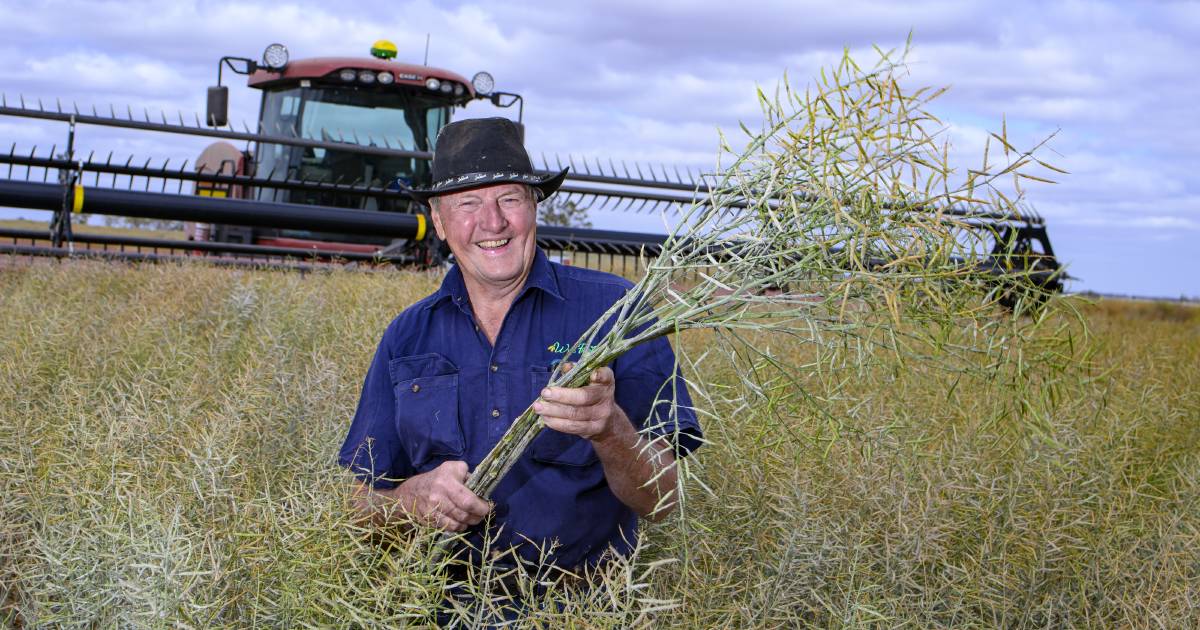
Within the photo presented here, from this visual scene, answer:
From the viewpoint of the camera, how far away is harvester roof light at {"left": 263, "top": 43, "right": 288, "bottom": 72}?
28.1 ft

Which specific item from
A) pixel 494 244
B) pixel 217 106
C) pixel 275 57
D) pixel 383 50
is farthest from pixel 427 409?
pixel 383 50

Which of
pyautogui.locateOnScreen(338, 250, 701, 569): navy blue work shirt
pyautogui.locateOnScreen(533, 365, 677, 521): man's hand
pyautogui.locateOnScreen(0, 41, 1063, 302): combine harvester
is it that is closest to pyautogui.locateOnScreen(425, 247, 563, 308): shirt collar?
pyautogui.locateOnScreen(338, 250, 701, 569): navy blue work shirt

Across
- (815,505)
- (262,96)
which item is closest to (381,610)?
(815,505)

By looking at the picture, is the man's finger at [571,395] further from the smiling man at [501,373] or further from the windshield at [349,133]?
the windshield at [349,133]

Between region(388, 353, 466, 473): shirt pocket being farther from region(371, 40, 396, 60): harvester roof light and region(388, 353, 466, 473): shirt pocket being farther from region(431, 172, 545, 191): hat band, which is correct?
region(371, 40, 396, 60): harvester roof light

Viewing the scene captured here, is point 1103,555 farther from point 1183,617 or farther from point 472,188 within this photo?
point 472,188

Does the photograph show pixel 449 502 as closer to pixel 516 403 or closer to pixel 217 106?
pixel 516 403

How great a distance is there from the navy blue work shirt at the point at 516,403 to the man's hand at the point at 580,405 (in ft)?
1.38

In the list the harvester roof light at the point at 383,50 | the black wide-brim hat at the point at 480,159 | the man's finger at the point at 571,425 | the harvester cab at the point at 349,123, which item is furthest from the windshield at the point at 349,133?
the man's finger at the point at 571,425

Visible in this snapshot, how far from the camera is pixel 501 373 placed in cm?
259

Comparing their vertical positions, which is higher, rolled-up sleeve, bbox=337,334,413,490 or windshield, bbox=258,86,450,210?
windshield, bbox=258,86,450,210

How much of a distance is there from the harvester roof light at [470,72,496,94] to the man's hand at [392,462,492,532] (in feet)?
21.8

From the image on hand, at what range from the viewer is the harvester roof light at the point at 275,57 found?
8.56 metres

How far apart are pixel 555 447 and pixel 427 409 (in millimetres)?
304
